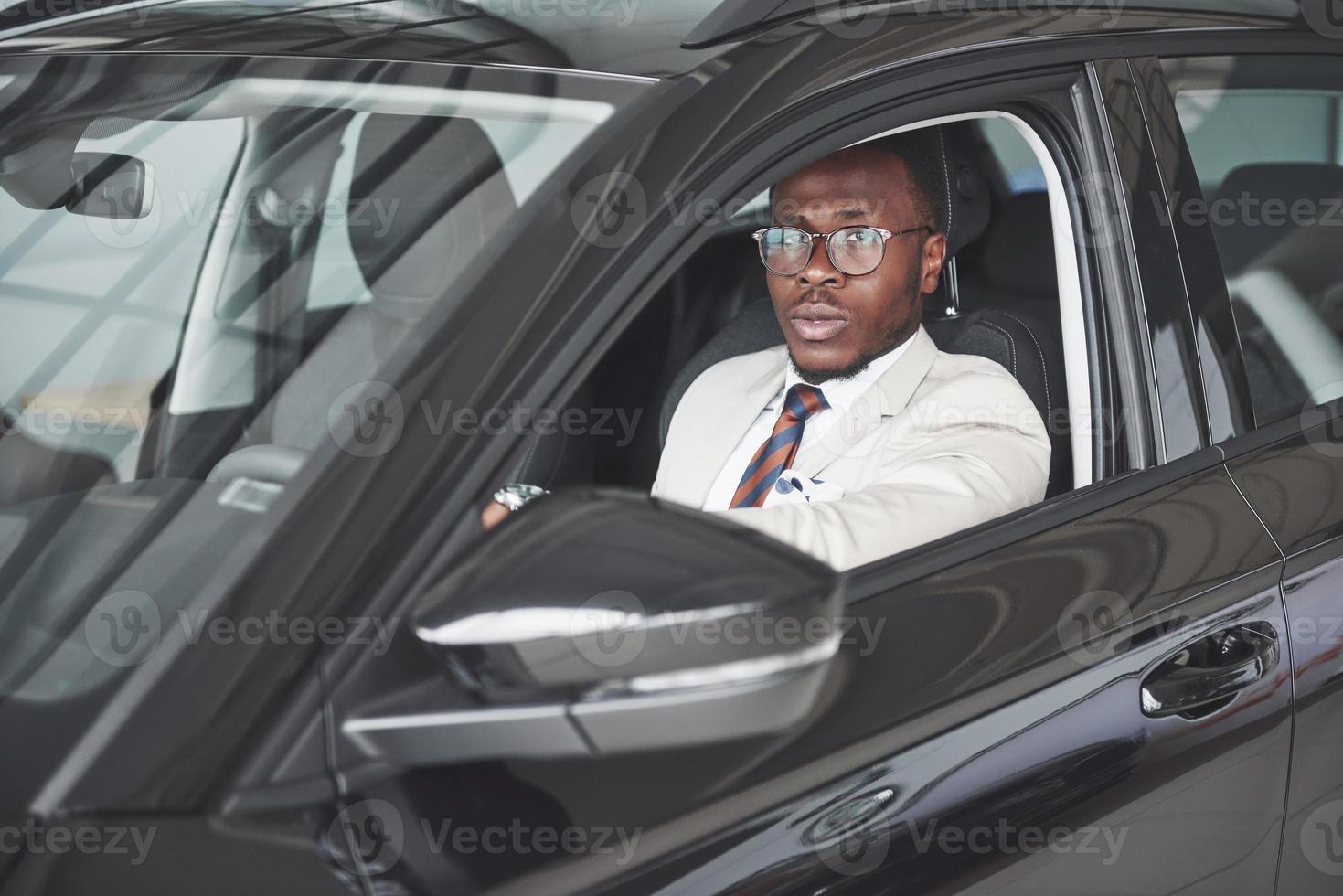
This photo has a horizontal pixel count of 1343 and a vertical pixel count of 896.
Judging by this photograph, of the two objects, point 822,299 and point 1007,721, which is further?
point 822,299

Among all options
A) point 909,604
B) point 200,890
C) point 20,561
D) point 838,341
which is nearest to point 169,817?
point 200,890

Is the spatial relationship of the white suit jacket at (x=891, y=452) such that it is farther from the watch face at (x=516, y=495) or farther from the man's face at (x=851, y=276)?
the watch face at (x=516, y=495)

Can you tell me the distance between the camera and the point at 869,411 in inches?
76.9

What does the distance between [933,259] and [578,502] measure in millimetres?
1226

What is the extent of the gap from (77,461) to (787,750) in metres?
0.75

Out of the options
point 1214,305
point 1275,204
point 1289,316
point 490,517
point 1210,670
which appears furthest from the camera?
point 1275,204

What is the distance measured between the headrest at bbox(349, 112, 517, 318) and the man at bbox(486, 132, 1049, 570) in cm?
74

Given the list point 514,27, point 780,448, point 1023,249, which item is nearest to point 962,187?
point 1023,249

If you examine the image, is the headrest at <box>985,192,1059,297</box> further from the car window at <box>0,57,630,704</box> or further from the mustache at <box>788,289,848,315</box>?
the car window at <box>0,57,630,704</box>

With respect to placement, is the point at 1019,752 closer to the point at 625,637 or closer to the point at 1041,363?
the point at 625,637

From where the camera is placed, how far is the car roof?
50.4 inches

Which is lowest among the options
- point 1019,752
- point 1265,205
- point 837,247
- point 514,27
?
point 1019,752

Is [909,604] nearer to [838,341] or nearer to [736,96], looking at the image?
[736,96]

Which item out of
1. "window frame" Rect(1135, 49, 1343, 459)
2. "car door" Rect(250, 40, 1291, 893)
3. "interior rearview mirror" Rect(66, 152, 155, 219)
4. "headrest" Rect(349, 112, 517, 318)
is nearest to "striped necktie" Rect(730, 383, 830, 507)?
"car door" Rect(250, 40, 1291, 893)
